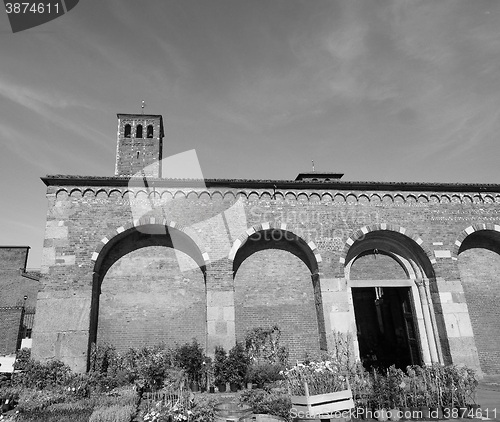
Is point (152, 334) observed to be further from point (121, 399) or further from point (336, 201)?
point (336, 201)

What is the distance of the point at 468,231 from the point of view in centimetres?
1407

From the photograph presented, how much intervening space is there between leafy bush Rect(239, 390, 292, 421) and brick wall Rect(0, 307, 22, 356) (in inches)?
530

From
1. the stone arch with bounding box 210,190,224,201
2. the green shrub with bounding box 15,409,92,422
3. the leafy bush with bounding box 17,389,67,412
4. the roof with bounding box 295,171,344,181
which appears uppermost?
the roof with bounding box 295,171,344,181

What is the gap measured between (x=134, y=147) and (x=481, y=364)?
1998 centimetres

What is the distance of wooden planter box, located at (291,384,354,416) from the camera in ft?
20.0

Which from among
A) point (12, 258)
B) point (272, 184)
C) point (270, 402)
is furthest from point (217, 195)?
point (12, 258)

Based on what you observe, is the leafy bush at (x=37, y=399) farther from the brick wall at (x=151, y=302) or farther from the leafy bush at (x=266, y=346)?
the leafy bush at (x=266, y=346)

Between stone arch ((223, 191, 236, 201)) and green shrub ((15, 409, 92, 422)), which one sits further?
stone arch ((223, 191, 236, 201))

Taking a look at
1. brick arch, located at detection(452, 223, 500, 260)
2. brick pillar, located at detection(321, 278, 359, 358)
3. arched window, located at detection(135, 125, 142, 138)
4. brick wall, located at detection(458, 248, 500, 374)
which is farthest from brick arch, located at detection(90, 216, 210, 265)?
brick wall, located at detection(458, 248, 500, 374)

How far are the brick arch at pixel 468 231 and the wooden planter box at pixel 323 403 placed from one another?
9768mm

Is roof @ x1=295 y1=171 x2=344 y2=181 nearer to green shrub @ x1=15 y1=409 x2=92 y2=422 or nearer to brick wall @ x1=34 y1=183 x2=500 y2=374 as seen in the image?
brick wall @ x1=34 y1=183 x2=500 y2=374

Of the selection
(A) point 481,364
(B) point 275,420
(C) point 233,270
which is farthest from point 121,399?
(A) point 481,364

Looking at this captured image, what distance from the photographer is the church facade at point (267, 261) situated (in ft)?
40.7

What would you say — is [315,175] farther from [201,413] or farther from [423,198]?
[201,413]
